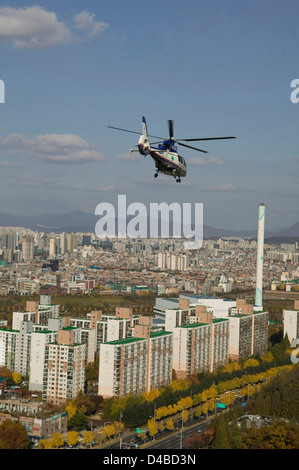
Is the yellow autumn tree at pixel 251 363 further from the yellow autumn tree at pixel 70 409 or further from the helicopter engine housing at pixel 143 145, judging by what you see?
the helicopter engine housing at pixel 143 145

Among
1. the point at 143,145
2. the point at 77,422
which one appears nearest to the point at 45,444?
the point at 77,422

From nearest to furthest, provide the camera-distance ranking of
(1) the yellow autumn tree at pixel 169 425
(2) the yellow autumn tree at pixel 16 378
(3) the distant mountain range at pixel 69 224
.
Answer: (1) the yellow autumn tree at pixel 169 425, (2) the yellow autumn tree at pixel 16 378, (3) the distant mountain range at pixel 69 224

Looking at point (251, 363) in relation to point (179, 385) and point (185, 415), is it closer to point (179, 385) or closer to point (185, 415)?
point (179, 385)

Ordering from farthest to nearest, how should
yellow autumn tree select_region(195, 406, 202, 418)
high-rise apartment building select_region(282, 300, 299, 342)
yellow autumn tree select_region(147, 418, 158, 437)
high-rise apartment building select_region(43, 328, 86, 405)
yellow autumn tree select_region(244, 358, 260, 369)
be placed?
1. high-rise apartment building select_region(282, 300, 299, 342)
2. yellow autumn tree select_region(244, 358, 260, 369)
3. high-rise apartment building select_region(43, 328, 86, 405)
4. yellow autumn tree select_region(195, 406, 202, 418)
5. yellow autumn tree select_region(147, 418, 158, 437)

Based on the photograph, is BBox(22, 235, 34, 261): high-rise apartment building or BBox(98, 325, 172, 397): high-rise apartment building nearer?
BBox(98, 325, 172, 397): high-rise apartment building

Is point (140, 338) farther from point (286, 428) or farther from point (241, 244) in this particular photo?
point (241, 244)

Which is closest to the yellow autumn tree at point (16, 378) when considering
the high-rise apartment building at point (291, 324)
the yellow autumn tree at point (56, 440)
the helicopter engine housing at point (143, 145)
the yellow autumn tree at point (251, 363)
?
the yellow autumn tree at point (56, 440)

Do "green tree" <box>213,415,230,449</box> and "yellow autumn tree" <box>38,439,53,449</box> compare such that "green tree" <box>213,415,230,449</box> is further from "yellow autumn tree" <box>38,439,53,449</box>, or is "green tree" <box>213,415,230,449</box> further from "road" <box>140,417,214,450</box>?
"yellow autumn tree" <box>38,439,53,449</box>

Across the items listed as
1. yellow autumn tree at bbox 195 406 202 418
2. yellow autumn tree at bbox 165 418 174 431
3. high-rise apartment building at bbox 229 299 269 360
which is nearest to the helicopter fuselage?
yellow autumn tree at bbox 165 418 174 431
